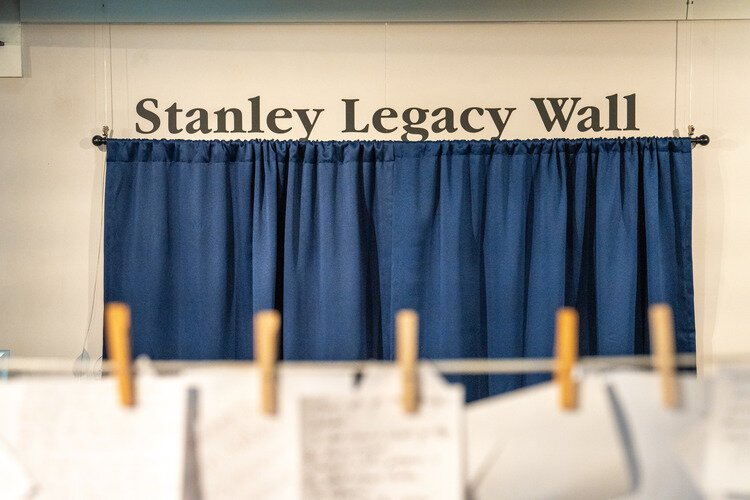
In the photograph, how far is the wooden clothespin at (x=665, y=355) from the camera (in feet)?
2.38

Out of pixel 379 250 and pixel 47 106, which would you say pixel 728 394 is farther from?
pixel 47 106

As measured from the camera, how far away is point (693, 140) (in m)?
2.52

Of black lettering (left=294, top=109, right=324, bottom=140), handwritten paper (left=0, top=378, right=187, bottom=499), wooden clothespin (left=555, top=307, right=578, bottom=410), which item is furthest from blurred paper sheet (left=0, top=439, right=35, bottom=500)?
black lettering (left=294, top=109, right=324, bottom=140)

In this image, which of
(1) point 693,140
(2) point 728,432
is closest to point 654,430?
(2) point 728,432

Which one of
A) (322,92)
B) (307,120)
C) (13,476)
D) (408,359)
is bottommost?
(13,476)

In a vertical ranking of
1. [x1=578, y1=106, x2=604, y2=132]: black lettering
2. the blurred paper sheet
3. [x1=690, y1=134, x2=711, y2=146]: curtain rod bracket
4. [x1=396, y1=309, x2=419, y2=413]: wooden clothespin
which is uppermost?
[x1=578, y1=106, x2=604, y2=132]: black lettering

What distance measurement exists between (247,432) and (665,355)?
50 cm

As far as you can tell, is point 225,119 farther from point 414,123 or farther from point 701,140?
point 701,140

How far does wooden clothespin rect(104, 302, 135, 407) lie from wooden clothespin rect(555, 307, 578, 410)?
1.58 ft

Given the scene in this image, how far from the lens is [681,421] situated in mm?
808

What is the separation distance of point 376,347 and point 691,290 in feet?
3.94

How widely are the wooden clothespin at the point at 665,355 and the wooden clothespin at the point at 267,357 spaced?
0.42m

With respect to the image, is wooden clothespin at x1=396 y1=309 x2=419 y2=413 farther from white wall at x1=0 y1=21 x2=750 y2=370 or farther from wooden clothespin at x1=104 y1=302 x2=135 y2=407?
white wall at x1=0 y1=21 x2=750 y2=370

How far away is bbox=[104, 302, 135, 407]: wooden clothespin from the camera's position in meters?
0.73
